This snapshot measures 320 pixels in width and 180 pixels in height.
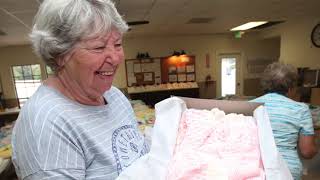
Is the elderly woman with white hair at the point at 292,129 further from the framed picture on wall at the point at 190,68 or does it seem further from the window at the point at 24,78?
the window at the point at 24,78

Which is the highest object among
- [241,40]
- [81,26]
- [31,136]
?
[241,40]

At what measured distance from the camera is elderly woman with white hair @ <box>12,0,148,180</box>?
0.60m

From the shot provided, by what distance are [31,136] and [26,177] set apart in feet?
0.34

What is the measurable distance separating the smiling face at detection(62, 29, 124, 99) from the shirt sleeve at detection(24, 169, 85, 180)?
23 cm

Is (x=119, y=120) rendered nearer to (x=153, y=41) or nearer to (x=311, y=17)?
(x=311, y=17)

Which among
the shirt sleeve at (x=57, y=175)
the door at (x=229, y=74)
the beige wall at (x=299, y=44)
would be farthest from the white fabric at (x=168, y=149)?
the door at (x=229, y=74)

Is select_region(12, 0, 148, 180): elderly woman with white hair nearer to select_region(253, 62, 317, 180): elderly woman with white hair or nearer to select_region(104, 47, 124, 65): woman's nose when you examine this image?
select_region(104, 47, 124, 65): woman's nose

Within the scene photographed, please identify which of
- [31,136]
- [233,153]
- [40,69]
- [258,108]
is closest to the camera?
[31,136]

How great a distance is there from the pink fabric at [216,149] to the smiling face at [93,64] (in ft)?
0.95

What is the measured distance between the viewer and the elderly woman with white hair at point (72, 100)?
0.60 metres

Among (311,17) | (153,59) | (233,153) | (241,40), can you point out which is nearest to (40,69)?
(153,59)

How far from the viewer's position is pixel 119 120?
33.0 inches

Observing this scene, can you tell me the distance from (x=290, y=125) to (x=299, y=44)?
4704 millimetres

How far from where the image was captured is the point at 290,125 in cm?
162
